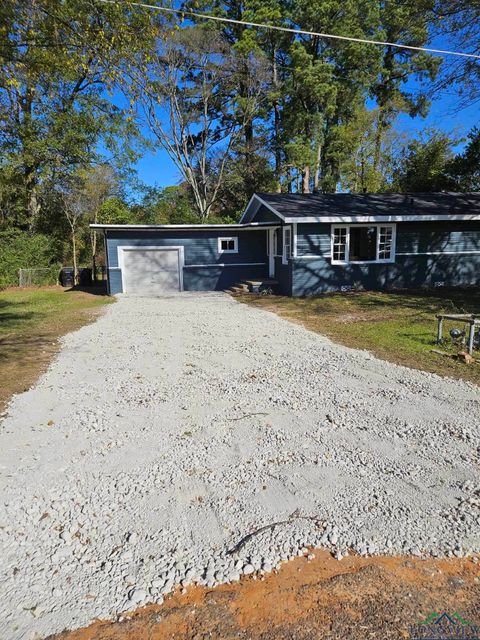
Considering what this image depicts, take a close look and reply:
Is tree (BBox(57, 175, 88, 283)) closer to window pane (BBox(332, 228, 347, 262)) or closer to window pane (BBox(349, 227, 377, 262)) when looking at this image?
window pane (BBox(332, 228, 347, 262))

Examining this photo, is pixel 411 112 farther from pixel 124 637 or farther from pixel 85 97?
pixel 124 637

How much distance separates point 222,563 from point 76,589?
28.3 inches

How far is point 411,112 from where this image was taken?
26797mm

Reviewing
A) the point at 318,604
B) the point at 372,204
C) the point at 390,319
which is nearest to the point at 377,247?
the point at 372,204

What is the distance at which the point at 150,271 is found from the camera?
15633 mm

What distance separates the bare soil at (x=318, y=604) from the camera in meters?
1.69

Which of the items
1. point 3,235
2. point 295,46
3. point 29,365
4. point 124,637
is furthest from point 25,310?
point 295,46

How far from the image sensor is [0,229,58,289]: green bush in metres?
18.1

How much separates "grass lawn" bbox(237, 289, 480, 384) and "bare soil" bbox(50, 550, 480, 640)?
11.1 feet

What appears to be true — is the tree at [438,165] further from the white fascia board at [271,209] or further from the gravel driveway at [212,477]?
the gravel driveway at [212,477]

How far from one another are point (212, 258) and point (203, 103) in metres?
14.0

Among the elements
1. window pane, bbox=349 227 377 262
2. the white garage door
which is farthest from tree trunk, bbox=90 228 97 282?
window pane, bbox=349 227 377 262

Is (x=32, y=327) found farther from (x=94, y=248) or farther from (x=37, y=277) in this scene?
(x=94, y=248)

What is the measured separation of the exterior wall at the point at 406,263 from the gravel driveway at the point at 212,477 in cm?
787
